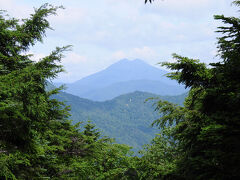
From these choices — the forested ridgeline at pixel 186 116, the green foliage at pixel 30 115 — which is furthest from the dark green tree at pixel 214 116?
the green foliage at pixel 30 115

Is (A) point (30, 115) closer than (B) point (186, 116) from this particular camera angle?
Yes

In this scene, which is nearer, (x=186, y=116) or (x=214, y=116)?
(x=214, y=116)

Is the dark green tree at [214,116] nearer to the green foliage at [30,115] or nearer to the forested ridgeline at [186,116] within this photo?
the forested ridgeline at [186,116]

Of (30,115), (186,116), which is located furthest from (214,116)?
(30,115)

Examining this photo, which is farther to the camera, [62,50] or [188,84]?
[62,50]

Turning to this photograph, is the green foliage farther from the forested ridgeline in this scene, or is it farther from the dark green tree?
the dark green tree

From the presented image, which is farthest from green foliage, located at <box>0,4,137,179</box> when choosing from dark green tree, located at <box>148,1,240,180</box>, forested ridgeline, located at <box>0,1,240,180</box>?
dark green tree, located at <box>148,1,240,180</box>

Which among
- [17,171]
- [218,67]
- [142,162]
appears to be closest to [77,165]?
[142,162]

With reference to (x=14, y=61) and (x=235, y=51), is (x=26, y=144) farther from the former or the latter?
(x=235, y=51)

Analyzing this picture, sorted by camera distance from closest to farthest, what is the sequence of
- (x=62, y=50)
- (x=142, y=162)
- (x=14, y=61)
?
(x=14, y=61) → (x=62, y=50) → (x=142, y=162)

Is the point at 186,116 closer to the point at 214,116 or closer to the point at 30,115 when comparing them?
the point at 214,116

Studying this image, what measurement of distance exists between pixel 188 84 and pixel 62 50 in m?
4.23

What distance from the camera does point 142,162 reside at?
24.8 feet

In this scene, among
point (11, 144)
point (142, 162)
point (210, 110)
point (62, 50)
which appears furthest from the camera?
point (142, 162)
